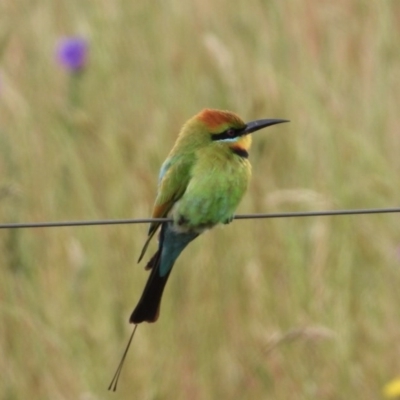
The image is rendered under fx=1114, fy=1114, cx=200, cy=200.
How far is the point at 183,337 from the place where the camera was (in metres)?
2.75

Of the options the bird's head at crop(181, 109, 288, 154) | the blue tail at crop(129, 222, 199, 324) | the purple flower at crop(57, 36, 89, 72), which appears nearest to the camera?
the blue tail at crop(129, 222, 199, 324)

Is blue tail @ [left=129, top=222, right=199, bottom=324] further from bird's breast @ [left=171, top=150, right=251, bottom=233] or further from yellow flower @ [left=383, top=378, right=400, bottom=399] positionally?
yellow flower @ [left=383, top=378, right=400, bottom=399]

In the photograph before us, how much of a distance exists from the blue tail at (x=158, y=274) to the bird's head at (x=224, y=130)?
0.22 meters

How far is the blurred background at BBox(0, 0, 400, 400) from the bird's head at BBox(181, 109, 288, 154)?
0.80 ft

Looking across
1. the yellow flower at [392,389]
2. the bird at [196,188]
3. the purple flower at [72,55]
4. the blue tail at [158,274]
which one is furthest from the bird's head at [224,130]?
the purple flower at [72,55]

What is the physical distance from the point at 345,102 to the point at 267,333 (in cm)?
82

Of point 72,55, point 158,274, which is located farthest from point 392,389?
point 72,55

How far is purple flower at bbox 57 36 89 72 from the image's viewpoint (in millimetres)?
3227

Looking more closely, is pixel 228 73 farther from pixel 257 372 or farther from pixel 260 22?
pixel 257 372

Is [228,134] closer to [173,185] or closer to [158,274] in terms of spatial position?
[173,185]

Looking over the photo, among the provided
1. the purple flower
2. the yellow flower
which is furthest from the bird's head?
the purple flower

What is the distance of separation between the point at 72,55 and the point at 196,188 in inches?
40.7

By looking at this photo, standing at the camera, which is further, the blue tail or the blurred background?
the blurred background

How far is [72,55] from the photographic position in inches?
127
